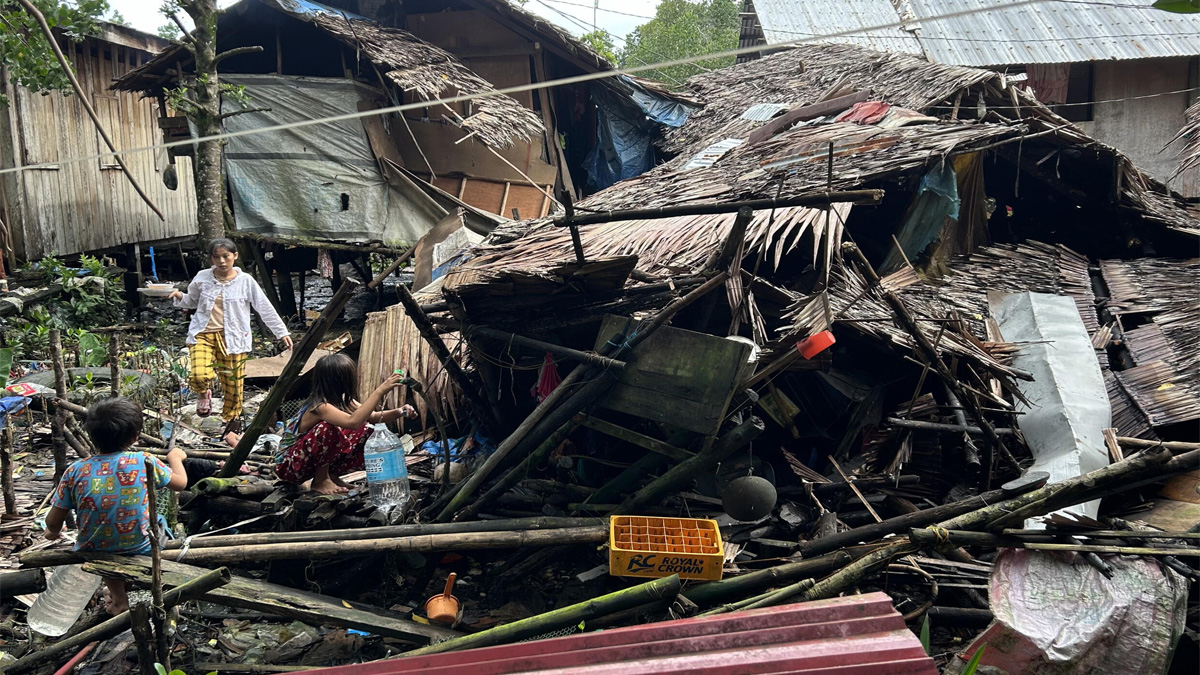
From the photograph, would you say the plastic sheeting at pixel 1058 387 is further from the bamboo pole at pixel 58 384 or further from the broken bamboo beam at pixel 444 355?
the bamboo pole at pixel 58 384

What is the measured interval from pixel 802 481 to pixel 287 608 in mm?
3040

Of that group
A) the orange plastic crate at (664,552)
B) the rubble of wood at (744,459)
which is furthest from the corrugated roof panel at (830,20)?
the orange plastic crate at (664,552)

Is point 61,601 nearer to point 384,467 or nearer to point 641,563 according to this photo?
point 384,467

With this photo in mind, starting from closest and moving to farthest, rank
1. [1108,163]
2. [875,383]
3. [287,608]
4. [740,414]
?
[287,608], [740,414], [875,383], [1108,163]

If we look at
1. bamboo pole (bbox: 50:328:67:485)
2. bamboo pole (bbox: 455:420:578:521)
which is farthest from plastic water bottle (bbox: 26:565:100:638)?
bamboo pole (bbox: 455:420:578:521)

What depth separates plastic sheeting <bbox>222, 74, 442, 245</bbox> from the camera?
36.7 ft

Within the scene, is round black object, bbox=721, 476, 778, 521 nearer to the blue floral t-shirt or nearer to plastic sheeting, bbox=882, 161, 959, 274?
the blue floral t-shirt

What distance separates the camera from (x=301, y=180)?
37.3 feet

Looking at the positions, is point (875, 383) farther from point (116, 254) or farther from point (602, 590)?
point (116, 254)

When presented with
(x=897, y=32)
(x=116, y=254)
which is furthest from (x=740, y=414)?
(x=116, y=254)

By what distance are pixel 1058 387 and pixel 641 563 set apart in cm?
333

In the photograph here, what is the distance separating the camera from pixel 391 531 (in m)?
4.57

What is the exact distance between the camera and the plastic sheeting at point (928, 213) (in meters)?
6.74

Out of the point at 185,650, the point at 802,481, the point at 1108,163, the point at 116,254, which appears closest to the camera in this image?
the point at 185,650
